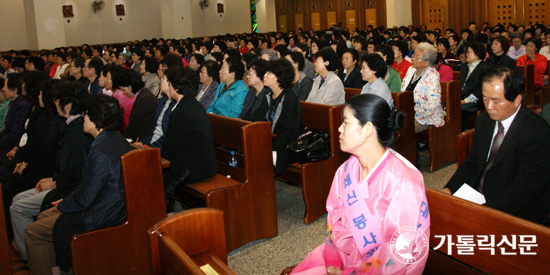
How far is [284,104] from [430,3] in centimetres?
1529

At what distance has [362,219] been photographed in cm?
192

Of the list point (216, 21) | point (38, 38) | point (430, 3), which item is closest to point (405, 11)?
point (430, 3)

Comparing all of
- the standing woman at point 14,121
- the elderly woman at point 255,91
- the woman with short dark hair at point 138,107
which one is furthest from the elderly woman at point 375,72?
the standing woman at point 14,121

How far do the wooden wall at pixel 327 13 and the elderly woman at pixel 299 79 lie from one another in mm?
14874

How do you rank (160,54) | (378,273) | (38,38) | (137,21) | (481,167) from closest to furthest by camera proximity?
1. (378,273)
2. (481,167)
3. (160,54)
4. (38,38)
5. (137,21)

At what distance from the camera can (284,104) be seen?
13.6 feet

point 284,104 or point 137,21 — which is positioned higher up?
point 137,21

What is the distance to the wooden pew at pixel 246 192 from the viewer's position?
3600 mm

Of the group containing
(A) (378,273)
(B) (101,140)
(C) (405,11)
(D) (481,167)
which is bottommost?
(A) (378,273)

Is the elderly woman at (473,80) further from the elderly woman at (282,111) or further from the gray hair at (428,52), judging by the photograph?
the elderly woman at (282,111)

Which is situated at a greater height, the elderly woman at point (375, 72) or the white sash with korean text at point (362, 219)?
the elderly woman at point (375, 72)

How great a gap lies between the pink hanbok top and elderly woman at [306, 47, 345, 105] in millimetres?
2983

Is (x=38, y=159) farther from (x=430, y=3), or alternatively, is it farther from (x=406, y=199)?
(x=430, y=3)

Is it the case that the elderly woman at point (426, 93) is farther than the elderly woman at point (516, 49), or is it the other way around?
the elderly woman at point (516, 49)
